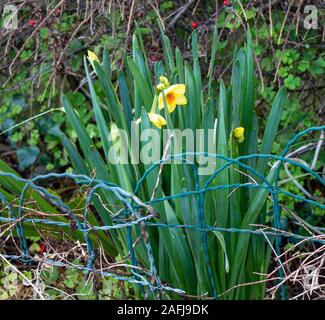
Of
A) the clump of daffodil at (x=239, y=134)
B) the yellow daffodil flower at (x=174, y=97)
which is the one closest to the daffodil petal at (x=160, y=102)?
the yellow daffodil flower at (x=174, y=97)

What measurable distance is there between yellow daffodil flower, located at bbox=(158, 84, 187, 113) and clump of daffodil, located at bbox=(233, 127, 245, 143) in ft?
0.54

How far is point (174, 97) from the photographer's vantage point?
1.90 metres

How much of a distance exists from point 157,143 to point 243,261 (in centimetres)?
42

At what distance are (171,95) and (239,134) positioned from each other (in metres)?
0.22

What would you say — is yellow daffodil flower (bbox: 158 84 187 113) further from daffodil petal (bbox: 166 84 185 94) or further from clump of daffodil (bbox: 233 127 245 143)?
clump of daffodil (bbox: 233 127 245 143)

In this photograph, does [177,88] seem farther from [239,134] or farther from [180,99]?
[239,134]

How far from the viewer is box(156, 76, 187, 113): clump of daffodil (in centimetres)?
188

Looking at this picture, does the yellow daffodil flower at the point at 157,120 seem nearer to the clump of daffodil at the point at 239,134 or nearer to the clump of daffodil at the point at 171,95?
the clump of daffodil at the point at 171,95

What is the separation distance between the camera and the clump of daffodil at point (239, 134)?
6.26ft

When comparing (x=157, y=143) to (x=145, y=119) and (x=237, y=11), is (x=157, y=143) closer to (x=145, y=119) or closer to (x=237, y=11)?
(x=145, y=119)

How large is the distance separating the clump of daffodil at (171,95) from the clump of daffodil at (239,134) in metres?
0.17

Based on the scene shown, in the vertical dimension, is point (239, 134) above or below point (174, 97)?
below

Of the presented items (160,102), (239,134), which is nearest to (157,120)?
(160,102)
